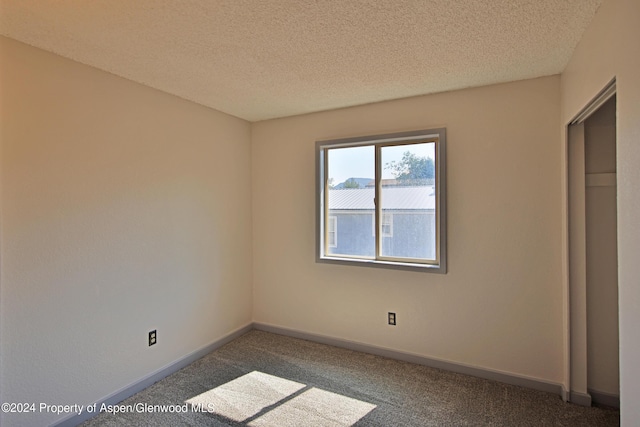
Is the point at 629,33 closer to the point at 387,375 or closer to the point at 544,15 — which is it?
the point at 544,15

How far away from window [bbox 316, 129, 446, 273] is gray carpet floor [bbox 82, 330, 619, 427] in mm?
935

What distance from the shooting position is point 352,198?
333 centimetres

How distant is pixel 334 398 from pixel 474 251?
1616mm

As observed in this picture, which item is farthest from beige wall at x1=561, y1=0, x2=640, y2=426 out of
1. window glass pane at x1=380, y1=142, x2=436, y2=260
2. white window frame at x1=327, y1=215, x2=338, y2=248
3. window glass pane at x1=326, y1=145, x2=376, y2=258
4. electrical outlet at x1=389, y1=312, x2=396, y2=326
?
white window frame at x1=327, y1=215, x2=338, y2=248

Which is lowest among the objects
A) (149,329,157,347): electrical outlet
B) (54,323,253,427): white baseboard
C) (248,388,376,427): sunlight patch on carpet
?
(248,388,376,427): sunlight patch on carpet

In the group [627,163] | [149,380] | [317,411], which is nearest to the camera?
[627,163]

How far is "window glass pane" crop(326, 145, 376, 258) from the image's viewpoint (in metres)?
3.23

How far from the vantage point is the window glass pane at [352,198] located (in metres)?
3.23

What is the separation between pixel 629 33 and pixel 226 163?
3056 millimetres

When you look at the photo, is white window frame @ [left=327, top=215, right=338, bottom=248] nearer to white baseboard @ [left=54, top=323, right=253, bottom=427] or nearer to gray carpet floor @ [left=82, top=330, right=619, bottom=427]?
gray carpet floor @ [left=82, top=330, right=619, bottom=427]

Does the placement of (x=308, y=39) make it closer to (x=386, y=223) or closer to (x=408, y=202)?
(x=408, y=202)

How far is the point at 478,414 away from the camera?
2.18 metres

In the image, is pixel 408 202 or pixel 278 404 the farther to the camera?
pixel 408 202

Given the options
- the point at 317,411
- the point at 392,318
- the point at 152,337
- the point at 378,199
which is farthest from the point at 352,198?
the point at 152,337
